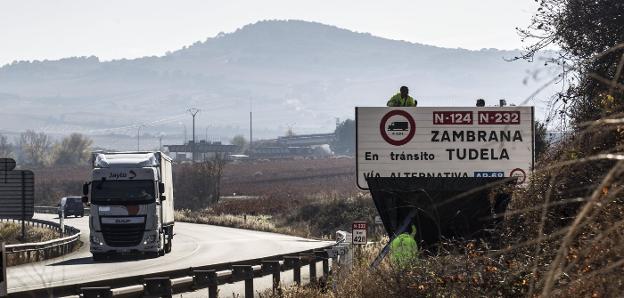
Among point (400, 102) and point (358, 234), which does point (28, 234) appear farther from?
point (400, 102)

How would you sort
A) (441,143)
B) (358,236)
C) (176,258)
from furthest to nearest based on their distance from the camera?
(176,258), (358,236), (441,143)

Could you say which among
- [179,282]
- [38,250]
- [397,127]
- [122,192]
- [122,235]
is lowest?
[38,250]

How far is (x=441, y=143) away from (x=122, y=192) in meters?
16.9

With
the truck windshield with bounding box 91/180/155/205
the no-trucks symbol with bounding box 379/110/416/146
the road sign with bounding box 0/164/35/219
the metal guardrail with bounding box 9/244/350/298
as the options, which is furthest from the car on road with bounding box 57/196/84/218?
the no-trucks symbol with bounding box 379/110/416/146

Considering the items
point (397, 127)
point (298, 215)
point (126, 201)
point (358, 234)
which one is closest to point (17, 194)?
point (126, 201)

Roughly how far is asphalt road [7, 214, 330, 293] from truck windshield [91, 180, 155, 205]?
6.22 ft

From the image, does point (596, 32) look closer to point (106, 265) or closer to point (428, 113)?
point (428, 113)

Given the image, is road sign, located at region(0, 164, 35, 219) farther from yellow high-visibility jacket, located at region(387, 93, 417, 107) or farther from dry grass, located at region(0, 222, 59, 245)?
yellow high-visibility jacket, located at region(387, 93, 417, 107)

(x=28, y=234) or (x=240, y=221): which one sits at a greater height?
(x=28, y=234)

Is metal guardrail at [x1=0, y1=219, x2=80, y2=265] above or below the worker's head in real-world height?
below

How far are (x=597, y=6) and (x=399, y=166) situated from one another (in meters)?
4.96

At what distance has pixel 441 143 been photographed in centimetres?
2003

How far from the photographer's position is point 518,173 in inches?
781

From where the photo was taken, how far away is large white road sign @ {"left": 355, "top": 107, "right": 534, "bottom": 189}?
65.3ft
